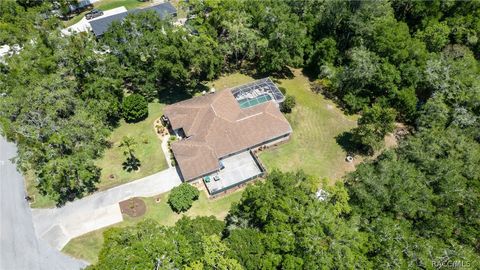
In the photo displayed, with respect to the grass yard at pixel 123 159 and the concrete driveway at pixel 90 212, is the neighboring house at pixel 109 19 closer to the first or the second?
the grass yard at pixel 123 159

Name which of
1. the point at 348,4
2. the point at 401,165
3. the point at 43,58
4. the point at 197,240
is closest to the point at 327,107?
the point at 348,4

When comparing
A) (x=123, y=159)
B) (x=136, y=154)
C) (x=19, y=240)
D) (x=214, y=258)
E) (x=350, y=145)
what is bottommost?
(x=19, y=240)

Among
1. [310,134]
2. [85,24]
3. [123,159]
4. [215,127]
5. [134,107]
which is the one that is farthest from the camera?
[85,24]

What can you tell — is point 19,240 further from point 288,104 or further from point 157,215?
point 288,104

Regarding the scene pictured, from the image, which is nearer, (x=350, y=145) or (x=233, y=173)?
(x=233, y=173)

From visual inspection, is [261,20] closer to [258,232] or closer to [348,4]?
[348,4]

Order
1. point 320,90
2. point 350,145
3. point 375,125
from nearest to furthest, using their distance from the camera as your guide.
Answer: point 375,125 < point 350,145 < point 320,90

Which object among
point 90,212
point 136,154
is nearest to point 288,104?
point 136,154
